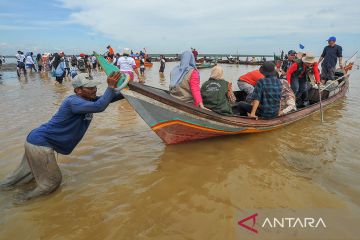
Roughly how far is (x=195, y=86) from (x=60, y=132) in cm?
248

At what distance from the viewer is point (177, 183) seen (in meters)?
3.98

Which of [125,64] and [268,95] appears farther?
[125,64]

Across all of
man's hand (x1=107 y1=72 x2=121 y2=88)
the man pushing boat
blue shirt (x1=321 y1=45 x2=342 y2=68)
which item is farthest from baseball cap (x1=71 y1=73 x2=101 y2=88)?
blue shirt (x1=321 y1=45 x2=342 y2=68)

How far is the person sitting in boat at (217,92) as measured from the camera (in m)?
5.20

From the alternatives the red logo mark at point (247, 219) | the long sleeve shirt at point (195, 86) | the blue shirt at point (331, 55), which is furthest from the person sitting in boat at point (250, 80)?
the blue shirt at point (331, 55)

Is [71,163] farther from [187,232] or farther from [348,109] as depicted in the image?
[348,109]

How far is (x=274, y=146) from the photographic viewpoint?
548cm

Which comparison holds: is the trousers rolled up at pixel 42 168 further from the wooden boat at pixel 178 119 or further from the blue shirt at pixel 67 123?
the wooden boat at pixel 178 119

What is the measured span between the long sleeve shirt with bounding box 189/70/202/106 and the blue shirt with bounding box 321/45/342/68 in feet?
22.6

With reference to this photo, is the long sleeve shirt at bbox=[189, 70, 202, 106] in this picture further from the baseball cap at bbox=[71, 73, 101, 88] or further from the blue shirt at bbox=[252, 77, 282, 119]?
the baseball cap at bbox=[71, 73, 101, 88]

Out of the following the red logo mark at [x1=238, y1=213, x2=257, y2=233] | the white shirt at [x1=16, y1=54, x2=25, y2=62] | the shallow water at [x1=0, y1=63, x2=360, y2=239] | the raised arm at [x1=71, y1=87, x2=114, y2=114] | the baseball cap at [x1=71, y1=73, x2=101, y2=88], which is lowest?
the red logo mark at [x1=238, y1=213, x2=257, y2=233]

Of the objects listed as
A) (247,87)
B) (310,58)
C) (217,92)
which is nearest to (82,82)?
(217,92)

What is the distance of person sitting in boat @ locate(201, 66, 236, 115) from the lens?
5199 mm

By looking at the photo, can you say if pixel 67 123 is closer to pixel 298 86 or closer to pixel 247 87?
pixel 247 87
